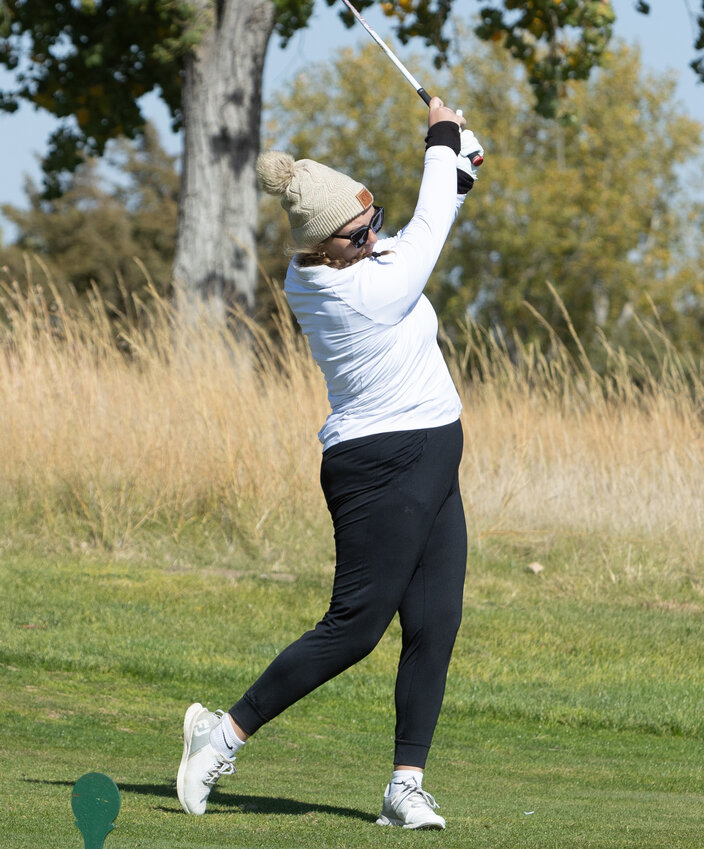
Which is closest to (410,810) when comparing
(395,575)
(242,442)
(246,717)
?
(246,717)

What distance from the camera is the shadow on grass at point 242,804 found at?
3748 millimetres

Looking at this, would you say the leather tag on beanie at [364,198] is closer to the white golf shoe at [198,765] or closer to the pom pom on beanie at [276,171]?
the pom pom on beanie at [276,171]

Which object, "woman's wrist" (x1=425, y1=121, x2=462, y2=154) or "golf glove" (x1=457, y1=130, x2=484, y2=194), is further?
"golf glove" (x1=457, y1=130, x2=484, y2=194)

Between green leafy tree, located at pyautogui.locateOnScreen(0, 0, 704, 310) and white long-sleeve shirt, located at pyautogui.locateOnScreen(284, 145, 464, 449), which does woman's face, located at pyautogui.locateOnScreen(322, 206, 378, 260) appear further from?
green leafy tree, located at pyautogui.locateOnScreen(0, 0, 704, 310)

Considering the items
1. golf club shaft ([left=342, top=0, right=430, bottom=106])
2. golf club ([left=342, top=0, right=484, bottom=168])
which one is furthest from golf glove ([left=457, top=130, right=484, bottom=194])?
golf club shaft ([left=342, top=0, right=430, bottom=106])

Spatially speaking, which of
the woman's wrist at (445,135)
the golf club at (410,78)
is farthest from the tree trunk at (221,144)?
the woman's wrist at (445,135)

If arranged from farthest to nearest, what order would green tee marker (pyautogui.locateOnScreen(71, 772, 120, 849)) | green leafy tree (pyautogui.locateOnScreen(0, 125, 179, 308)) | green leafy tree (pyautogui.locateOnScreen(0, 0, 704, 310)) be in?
green leafy tree (pyautogui.locateOnScreen(0, 125, 179, 308))
green leafy tree (pyautogui.locateOnScreen(0, 0, 704, 310))
green tee marker (pyautogui.locateOnScreen(71, 772, 120, 849))

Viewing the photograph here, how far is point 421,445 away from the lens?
A: 11.7ft

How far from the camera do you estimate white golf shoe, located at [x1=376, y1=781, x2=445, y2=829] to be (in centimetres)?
353

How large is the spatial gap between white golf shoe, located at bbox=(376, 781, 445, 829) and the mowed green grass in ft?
0.23

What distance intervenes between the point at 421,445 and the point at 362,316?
397mm

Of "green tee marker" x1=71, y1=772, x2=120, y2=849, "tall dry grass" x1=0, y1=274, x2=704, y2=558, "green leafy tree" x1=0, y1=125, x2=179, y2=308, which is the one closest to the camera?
"green tee marker" x1=71, y1=772, x2=120, y2=849

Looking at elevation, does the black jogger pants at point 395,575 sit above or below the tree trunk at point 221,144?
below

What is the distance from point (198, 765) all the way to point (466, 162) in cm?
187
